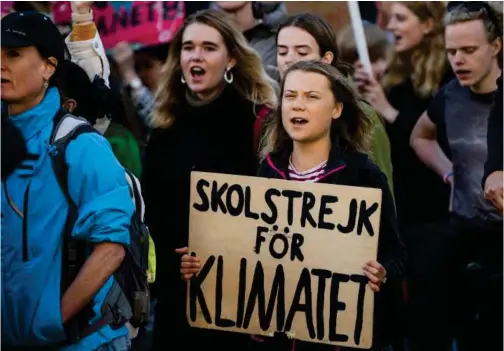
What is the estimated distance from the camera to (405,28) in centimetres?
555

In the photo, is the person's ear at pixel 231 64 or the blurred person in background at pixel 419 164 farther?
the blurred person in background at pixel 419 164

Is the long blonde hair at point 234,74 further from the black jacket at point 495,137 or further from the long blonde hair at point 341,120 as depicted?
the black jacket at point 495,137

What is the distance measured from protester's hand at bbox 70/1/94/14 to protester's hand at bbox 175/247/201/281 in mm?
996

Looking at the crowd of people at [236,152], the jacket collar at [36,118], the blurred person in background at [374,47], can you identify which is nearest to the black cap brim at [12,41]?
the crowd of people at [236,152]

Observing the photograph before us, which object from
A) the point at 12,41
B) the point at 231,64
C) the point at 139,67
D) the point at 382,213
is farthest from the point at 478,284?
the point at 12,41

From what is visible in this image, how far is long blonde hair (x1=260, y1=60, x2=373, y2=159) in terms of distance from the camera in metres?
4.75

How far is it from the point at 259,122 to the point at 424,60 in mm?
864

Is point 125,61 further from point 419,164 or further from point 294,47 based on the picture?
point 419,164

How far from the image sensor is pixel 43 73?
4.41 metres

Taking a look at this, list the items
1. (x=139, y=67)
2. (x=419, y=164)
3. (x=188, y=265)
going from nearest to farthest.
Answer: (x=188, y=265), (x=419, y=164), (x=139, y=67)

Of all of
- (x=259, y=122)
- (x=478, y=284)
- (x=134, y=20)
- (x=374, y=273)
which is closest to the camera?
(x=374, y=273)

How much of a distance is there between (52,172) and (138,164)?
1.15 metres

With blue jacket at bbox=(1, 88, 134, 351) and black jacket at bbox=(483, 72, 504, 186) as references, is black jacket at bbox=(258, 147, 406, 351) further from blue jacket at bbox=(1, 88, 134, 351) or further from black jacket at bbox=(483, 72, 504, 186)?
blue jacket at bbox=(1, 88, 134, 351)

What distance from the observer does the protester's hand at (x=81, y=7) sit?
16.7 feet
